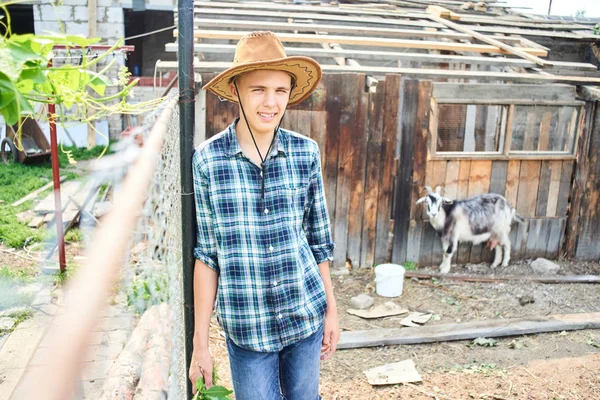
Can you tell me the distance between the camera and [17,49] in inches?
40.4

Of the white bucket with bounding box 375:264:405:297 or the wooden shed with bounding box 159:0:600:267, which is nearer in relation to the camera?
the white bucket with bounding box 375:264:405:297

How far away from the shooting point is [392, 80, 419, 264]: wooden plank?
650 centimetres

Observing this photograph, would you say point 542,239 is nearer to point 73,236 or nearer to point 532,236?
point 532,236

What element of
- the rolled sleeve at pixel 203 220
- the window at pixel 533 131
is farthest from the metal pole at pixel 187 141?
the window at pixel 533 131

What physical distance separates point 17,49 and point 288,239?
4.43 feet

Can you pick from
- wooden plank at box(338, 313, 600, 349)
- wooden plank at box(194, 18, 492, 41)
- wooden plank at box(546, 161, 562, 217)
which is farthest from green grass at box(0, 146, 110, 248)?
wooden plank at box(546, 161, 562, 217)

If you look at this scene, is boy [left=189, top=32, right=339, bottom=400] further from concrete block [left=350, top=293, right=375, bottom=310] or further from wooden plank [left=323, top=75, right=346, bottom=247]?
wooden plank [left=323, top=75, right=346, bottom=247]

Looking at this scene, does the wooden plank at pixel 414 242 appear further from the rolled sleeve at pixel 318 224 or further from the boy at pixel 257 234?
the boy at pixel 257 234

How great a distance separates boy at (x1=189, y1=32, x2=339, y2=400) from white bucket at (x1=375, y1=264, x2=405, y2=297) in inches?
147

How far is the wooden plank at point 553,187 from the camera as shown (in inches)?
276

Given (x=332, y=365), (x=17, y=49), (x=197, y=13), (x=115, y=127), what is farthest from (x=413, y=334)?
(x=115, y=127)

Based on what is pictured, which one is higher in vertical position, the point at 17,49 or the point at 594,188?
the point at 17,49

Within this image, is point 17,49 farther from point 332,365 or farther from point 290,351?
point 332,365

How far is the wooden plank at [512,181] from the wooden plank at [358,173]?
73.6 inches
